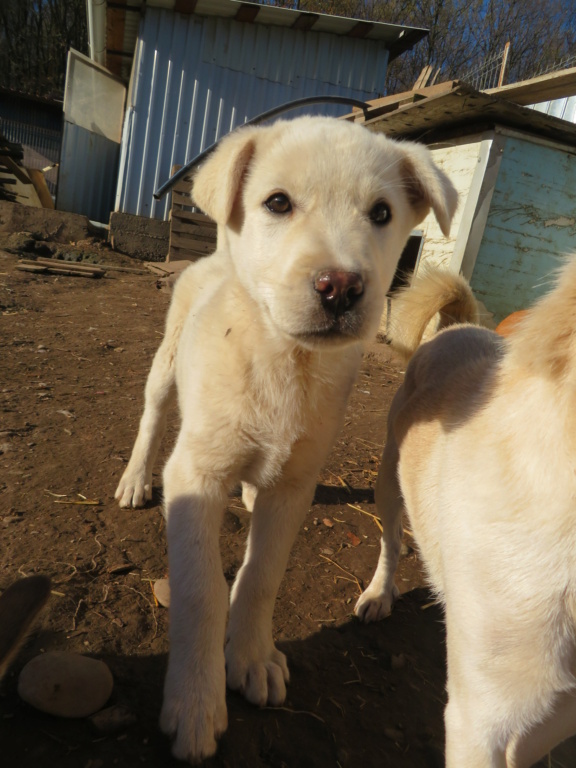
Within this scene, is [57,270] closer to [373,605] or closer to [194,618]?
[373,605]

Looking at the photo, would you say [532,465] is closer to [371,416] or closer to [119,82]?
[371,416]

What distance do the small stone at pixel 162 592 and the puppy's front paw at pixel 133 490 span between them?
0.64 meters

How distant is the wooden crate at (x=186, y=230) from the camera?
35.1 ft

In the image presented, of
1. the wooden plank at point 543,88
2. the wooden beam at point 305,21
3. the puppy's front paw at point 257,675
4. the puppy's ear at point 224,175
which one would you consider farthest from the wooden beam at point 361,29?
the puppy's front paw at point 257,675

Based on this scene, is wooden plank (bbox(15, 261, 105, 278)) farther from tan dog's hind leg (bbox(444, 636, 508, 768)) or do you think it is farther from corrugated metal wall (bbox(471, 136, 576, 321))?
tan dog's hind leg (bbox(444, 636, 508, 768))

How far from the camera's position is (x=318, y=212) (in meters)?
2.08

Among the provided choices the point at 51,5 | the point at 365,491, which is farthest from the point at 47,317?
the point at 51,5

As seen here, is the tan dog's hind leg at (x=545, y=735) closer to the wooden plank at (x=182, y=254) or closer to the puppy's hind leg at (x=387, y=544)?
the puppy's hind leg at (x=387, y=544)

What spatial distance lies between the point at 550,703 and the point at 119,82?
50.1 feet

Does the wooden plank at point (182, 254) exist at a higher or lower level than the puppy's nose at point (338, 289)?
lower

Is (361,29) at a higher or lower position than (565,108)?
higher

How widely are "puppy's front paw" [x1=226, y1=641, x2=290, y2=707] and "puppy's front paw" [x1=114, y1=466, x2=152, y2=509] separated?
3.63 feet

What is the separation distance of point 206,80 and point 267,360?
11.1 metres

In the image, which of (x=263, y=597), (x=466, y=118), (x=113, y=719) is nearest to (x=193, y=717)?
(x=113, y=719)
